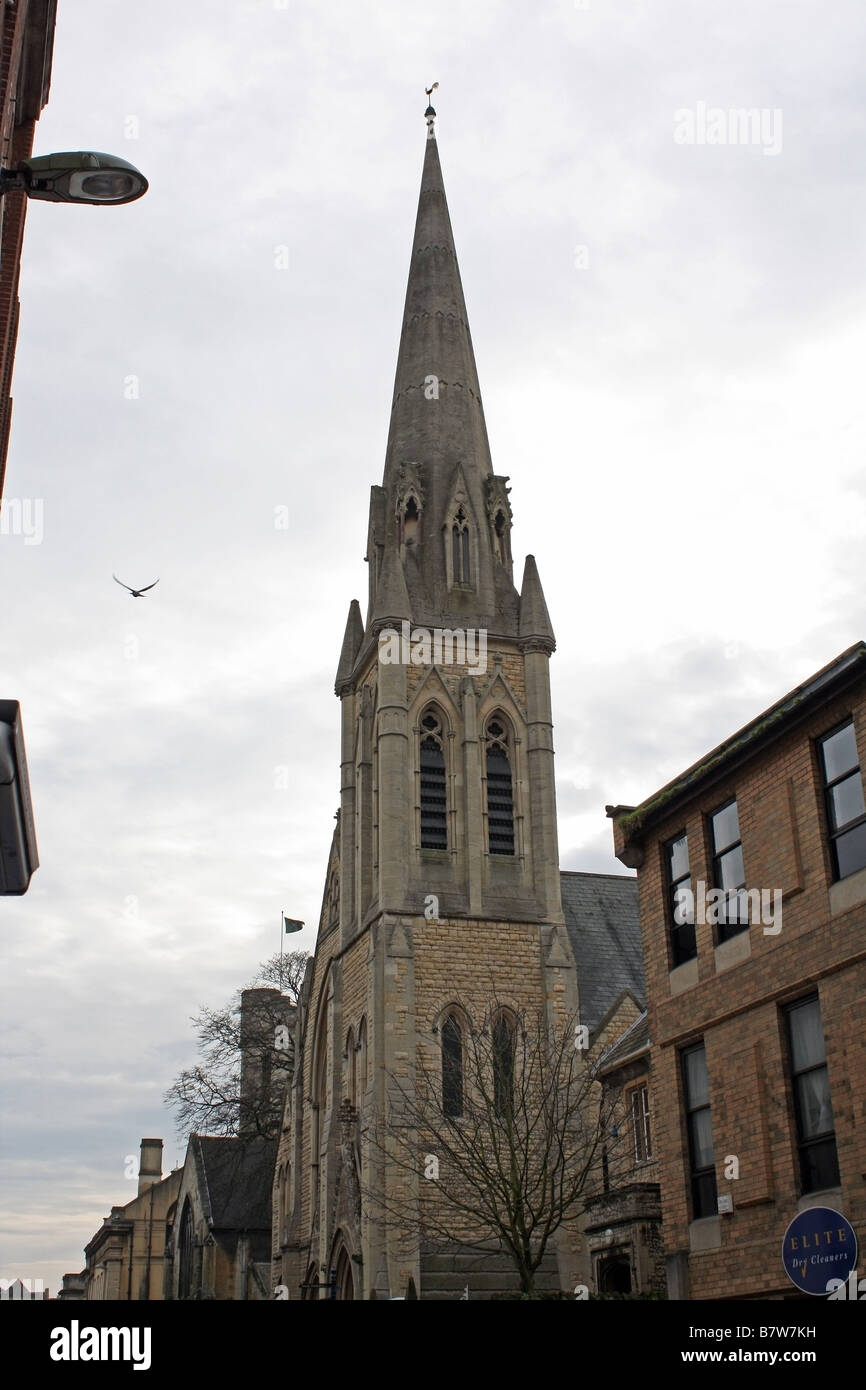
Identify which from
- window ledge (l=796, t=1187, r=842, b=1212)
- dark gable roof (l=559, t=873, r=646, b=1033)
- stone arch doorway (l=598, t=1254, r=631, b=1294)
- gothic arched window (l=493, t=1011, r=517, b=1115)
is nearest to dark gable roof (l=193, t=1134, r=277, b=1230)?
dark gable roof (l=559, t=873, r=646, b=1033)

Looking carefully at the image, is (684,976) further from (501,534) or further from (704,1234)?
(501,534)

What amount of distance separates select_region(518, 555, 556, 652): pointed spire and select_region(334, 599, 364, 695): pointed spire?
547cm

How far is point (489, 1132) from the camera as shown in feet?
91.5

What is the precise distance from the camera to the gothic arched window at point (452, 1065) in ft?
116

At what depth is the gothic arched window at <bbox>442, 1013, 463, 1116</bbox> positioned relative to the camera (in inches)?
1388

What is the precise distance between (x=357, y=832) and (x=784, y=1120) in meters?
26.7

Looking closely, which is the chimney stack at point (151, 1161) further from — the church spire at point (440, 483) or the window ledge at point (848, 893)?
the window ledge at point (848, 893)

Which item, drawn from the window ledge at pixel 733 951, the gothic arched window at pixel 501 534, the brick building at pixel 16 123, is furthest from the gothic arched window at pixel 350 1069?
the brick building at pixel 16 123

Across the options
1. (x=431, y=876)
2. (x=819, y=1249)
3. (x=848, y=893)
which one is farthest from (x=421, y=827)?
(x=819, y=1249)

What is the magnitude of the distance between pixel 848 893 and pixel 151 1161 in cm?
7372
